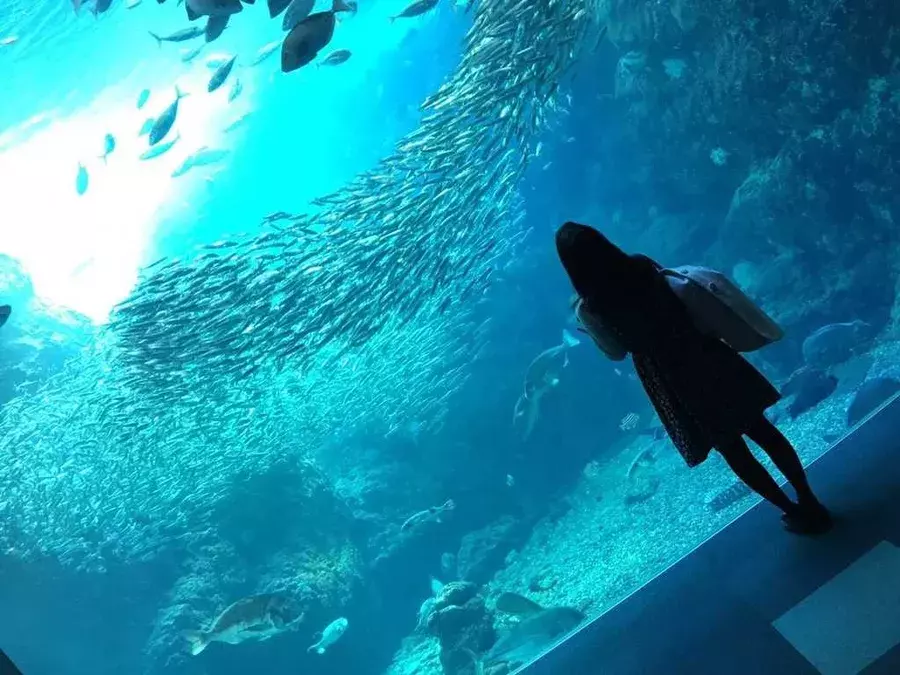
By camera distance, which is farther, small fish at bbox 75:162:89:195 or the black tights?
small fish at bbox 75:162:89:195

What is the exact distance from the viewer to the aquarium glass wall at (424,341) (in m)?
8.56

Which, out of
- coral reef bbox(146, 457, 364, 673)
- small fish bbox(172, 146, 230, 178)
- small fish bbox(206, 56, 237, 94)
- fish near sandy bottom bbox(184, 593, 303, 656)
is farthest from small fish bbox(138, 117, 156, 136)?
fish near sandy bottom bbox(184, 593, 303, 656)

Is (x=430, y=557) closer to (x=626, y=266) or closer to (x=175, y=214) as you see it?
(x=626, y=266)

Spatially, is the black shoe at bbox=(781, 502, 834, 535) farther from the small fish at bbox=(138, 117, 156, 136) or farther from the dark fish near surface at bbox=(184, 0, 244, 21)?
the small fish at bbox=(138, 117, 156, 136)

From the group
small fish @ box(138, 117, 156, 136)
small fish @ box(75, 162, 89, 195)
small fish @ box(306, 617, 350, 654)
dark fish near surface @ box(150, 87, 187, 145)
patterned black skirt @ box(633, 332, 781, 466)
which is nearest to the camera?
patterned black skirt @ box(633, 332, 781, 466)

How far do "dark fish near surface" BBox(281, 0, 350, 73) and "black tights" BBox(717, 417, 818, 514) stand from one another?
150 inches

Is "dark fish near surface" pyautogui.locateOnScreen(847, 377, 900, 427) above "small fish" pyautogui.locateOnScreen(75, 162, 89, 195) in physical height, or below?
below

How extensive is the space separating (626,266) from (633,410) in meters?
12.5

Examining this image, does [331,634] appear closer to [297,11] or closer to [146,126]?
[297,11]

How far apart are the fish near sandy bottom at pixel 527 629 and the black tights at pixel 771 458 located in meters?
4.12

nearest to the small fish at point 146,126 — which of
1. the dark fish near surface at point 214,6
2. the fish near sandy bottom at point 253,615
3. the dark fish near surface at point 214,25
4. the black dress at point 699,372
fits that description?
the dark fish near surface at point 214,25

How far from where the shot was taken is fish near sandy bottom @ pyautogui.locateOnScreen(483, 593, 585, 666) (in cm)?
629

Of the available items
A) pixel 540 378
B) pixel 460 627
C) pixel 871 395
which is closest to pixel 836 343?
pixel 871 395

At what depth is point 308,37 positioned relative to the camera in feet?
13.9
